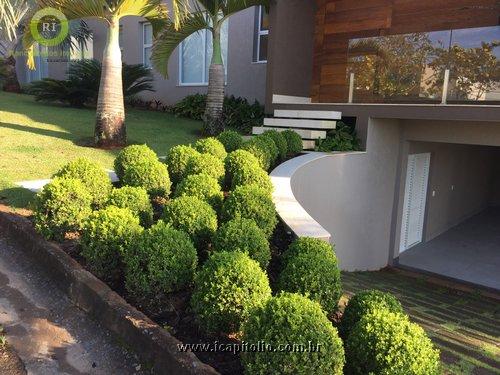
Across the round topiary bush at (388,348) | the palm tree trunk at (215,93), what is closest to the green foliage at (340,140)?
the palm tree trunk at (215,93)

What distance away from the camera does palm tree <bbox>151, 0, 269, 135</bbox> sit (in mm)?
8852

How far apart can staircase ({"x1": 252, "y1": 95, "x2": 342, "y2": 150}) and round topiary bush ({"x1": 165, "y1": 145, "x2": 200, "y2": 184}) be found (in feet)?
10.7

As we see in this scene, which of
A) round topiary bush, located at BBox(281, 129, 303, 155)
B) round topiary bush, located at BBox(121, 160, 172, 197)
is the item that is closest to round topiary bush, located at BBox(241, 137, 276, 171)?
round topiary bush, located at BBox(281, 129, 303, 155)

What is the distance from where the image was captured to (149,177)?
511 centimetres

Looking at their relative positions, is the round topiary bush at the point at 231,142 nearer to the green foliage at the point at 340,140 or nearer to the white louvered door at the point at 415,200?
the green foliage at the point at 340,140

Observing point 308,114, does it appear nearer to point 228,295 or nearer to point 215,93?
point 215,93

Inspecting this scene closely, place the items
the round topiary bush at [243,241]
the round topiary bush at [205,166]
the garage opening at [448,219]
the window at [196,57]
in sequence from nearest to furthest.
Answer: the round topiary bush at [243,241], the round topiary bush at [205,166], the garage opening at [448,219], the window at [196,57]

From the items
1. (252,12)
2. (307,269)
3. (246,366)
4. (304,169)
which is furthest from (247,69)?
(246,366)

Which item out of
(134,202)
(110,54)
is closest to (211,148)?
(134,202)

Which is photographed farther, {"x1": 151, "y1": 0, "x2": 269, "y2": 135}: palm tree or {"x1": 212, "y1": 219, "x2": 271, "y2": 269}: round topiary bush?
{"x1": 151, "y1": 0, "x2": 269, "y2": 135}: palm tree

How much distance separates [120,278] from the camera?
11.9 ft

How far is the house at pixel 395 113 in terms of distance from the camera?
7715 millimetres

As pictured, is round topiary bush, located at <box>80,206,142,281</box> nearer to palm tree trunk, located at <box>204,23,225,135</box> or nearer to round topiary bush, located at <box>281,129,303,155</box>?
round topiary bush, located at <box>281,129,303,155</box>

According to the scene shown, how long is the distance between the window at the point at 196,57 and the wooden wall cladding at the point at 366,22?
138 inches
